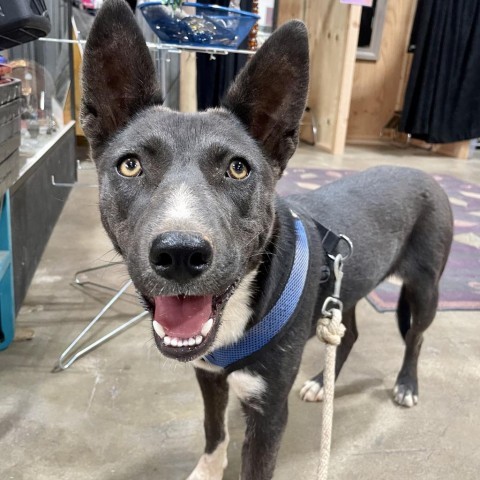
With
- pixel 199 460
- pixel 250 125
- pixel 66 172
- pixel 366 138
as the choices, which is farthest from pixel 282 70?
pixel 366 138

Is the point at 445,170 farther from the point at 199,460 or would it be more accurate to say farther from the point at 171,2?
the point at 199,460

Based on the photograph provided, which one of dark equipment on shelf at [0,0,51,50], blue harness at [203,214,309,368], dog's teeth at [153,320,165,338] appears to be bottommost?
blue harness at [203,214,309,368]

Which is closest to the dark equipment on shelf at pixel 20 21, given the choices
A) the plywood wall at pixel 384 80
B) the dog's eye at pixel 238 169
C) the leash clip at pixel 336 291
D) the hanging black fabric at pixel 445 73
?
the dog's eye at pixel 238 169

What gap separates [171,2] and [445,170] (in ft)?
15.9

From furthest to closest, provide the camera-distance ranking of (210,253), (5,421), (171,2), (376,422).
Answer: (171,2) < (376,422) < (5,421) < (210,253)

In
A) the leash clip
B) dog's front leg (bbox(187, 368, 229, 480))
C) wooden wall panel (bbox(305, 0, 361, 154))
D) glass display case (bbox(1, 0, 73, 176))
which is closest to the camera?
the leash clip

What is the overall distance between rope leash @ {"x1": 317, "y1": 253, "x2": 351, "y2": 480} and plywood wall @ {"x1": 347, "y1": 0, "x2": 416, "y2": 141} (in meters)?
6.93

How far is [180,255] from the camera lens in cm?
93

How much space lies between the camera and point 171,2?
7.55 ft

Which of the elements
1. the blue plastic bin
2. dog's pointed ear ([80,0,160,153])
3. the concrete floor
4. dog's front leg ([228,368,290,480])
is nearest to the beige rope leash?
dog's front leg ([228,368,290,480])

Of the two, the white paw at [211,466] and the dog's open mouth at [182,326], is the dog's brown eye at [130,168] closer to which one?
the dog's open mouth at [182,326]

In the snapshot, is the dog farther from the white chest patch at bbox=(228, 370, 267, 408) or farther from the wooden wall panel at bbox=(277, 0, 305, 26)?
the wooden wall panel at bbox=(277, 0, 305, 26)

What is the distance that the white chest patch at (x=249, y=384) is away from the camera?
1313mm

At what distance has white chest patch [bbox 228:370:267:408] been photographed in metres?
1.31
